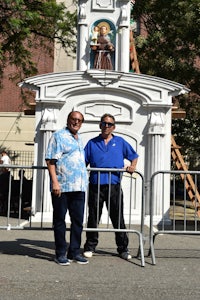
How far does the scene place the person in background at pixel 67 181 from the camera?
5.82 meters

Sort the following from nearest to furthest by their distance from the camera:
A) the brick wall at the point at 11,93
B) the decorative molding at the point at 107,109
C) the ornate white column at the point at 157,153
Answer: the ornate white column at the point at 157,153
the decorative molding at the point at 107,109
the brick wall at the point at 11,93

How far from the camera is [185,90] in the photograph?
36.7ft

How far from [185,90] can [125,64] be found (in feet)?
5.84

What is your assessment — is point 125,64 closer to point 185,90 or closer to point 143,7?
point 185,90

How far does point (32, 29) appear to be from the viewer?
1873 cm

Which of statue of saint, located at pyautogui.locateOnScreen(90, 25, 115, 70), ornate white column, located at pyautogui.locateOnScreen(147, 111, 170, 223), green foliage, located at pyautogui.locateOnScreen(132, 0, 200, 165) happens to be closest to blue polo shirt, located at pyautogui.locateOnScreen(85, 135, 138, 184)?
ornate white column, located at pyautogui.locateOnScreen(147, 111, 170, 223)

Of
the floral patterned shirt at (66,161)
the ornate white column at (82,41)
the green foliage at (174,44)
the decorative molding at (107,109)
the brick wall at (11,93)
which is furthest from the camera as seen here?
the brick wall at (11,93)

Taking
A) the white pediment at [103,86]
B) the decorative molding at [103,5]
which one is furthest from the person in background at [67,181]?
the decorative molding at [103,5]

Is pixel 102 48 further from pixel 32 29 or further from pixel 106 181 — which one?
pixel 32 29

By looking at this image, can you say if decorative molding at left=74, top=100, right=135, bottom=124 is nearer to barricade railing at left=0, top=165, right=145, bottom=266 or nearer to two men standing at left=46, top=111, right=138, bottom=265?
barricade railing at left=0, top=165, right=145, bottom=266

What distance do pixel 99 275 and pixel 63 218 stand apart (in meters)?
0.92

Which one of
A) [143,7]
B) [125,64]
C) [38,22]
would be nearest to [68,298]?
[125,64]

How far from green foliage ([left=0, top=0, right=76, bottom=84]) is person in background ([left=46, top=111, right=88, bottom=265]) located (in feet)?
33.7

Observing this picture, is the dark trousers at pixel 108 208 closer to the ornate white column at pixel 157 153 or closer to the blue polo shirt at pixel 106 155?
the blue polo shirt at pixel 106 155
